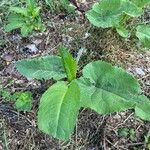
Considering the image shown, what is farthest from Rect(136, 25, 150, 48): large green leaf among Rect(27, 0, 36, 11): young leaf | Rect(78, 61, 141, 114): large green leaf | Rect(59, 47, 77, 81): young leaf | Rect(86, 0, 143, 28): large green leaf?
Rect(27, 0, 36, 11): young leaf

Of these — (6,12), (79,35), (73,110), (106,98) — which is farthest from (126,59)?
(6,12)

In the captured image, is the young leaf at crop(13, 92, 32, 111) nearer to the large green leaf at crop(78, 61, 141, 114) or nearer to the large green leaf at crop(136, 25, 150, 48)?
the large green leaf at crop(78, 61, 141, 114)

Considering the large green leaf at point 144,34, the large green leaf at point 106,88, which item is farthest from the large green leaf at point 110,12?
the large green leaf at point 106,88

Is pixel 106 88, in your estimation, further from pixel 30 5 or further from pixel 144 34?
pixel 30 5

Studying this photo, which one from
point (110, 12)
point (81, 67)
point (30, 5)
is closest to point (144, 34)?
point (110, 12)

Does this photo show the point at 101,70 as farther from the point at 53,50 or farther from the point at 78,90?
the point at 53,50
